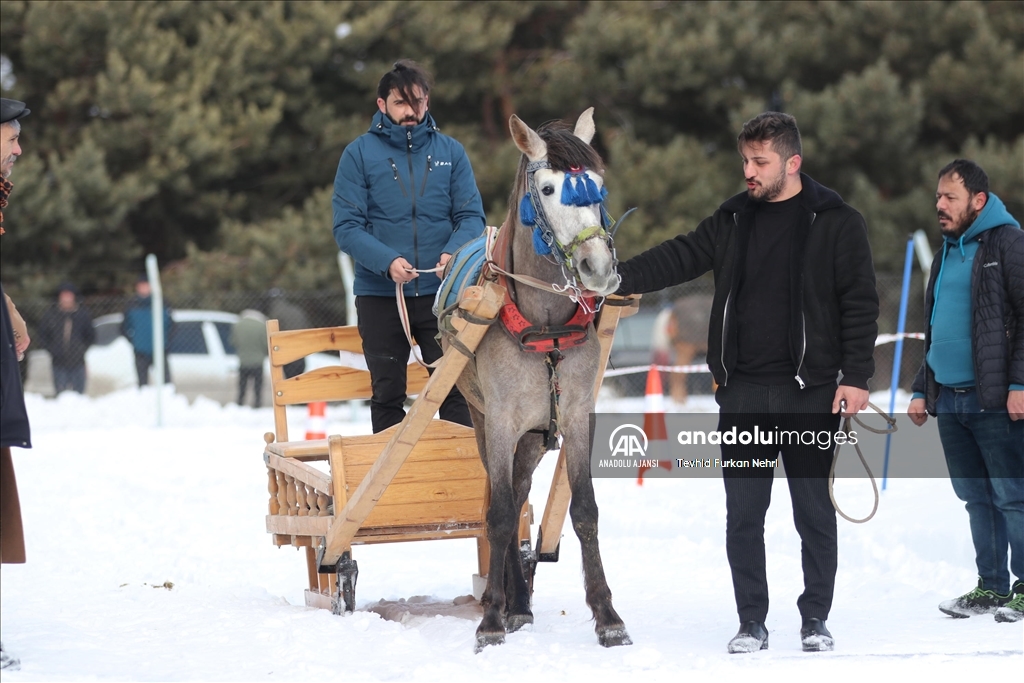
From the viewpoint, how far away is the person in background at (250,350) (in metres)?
14.7

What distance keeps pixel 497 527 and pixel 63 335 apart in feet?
36.2

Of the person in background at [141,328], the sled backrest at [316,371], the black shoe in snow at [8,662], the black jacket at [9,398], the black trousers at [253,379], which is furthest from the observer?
the black trousers at [253,379]

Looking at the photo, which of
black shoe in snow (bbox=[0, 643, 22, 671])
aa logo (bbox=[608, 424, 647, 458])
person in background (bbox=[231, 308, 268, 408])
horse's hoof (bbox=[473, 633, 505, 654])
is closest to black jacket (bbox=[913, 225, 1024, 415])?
horse's hoof (bbox=[473, 633, 505, 654])

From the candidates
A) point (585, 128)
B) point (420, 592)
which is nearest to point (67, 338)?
point (420, 592)

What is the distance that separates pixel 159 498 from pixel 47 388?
686 cm

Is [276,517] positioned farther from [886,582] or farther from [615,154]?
[615,154]

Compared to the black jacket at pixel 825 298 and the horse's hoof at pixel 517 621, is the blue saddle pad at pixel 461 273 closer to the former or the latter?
the black jacket at pixel 825 298

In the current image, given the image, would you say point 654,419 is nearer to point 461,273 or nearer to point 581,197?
point 461,273

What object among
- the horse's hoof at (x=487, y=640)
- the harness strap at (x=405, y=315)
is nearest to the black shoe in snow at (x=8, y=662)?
the horse's hoof at (x=487, y=640)

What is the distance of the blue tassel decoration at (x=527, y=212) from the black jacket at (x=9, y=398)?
186 centimetres

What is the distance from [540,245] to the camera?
449 cm

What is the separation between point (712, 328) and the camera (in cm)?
484

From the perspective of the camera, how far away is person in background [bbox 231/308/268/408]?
14.7 metres

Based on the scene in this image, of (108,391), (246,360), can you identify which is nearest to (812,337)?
(246,360)
